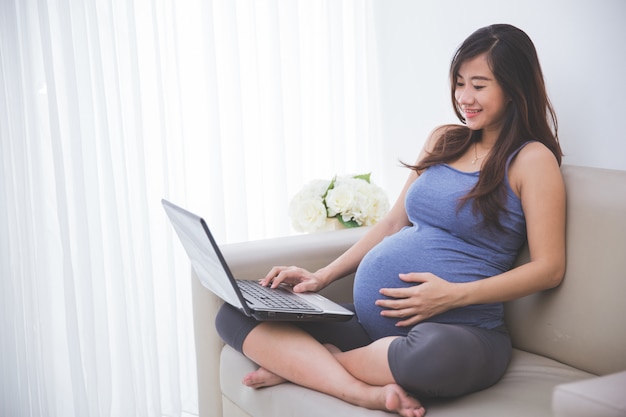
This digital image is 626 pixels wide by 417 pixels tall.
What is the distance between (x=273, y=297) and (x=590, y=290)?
0.71 metres

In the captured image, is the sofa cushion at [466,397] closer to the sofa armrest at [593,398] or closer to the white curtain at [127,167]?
the sofa armrest at [593,398]

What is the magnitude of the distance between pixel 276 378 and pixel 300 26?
162cm

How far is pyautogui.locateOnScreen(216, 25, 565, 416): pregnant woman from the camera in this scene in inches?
60.3

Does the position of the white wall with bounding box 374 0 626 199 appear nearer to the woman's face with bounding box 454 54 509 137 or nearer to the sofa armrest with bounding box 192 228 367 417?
the woman's face with bounding box 454 54 509 137

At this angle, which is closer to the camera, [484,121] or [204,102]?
[484,121]

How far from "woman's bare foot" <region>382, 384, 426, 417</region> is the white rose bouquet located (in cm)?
92

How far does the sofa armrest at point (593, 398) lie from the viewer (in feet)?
3.21

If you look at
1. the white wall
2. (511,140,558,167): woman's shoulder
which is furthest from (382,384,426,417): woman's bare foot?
the white wall

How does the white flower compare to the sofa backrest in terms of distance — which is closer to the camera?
the sofa backrest

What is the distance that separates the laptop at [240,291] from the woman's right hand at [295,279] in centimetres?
2

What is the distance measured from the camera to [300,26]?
9.30 feet

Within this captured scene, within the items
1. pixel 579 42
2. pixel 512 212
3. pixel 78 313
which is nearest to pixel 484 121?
pixel 512 212

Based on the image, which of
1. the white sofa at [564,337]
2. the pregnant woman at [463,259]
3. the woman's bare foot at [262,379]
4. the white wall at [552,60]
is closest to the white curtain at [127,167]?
the white wall at [552,60]

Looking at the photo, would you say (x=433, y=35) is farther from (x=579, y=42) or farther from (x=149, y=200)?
(x=149, y=200)
